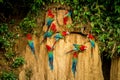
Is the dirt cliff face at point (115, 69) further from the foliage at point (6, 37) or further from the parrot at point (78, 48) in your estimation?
the foliage at point (6, 37)

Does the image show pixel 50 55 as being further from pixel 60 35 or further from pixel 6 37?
pixel 6 37

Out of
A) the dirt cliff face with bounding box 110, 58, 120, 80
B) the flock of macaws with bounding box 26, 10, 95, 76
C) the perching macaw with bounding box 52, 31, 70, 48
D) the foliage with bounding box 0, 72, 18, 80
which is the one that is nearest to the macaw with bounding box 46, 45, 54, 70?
the flock of macaws with bounding box 26, 10, 95, 76

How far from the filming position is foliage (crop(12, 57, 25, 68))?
23.1 feet

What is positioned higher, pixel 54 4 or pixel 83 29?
pixel 54 4

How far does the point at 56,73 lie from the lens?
6.82 metres

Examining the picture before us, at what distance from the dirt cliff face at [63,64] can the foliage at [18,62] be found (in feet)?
0.44

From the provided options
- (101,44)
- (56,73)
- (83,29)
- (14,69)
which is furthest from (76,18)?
(14,69)

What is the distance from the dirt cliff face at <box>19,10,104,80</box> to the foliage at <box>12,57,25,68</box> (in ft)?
0.44

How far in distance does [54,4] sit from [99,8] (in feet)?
3.10

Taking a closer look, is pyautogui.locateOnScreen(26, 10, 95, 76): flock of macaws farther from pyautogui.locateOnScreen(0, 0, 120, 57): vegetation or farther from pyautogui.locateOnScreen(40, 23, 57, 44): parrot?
pyautogui.locateOnScreen(0, 0, 120, 57): vegetation

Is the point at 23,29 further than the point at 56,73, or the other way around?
the point at 23,29

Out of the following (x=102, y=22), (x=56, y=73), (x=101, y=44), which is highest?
(x=102, y=22)

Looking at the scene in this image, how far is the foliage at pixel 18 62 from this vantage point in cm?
704

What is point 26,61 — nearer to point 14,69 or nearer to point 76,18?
point 14,69
